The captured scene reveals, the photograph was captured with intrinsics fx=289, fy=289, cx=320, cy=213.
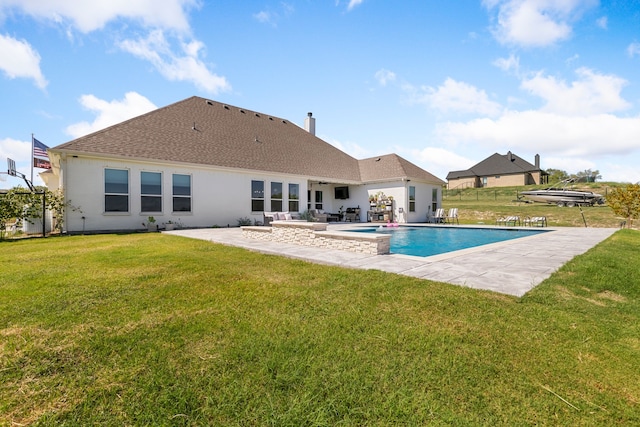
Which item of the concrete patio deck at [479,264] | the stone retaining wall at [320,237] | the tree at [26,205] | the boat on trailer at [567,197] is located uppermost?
the boat on trailer at [567,197]

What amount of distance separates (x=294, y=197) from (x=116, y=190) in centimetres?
942

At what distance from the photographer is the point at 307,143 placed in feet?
73.6

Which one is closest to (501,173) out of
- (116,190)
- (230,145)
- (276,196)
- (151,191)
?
(276,196)

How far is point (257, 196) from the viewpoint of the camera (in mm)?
16891

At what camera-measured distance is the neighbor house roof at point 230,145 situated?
13.0m

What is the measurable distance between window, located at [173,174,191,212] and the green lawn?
1013 centimetres

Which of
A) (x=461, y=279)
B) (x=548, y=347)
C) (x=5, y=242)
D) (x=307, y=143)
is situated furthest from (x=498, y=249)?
(x=307, y=143)

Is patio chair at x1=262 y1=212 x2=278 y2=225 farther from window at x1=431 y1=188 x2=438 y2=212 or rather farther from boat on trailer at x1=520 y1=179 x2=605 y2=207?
boat on trailer at x1=520 y1=179 x2=605 y2=207

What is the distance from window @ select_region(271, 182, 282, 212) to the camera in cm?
1753

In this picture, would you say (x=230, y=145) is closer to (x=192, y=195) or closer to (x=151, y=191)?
(x=192, y=195)

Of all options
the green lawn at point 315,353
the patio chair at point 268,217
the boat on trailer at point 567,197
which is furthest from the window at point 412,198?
the green lawn at point 315,353

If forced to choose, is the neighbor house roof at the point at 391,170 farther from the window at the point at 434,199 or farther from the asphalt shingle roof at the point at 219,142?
the asphalt shingle roof at the point at 219,142

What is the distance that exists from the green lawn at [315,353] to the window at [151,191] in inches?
379

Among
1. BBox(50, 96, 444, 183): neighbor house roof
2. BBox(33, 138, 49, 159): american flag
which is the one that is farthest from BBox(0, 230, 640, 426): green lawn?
BBox(33, 138, 49, 159): american flag
